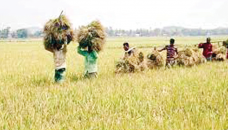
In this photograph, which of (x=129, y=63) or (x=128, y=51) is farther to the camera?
(x=128, y=51)

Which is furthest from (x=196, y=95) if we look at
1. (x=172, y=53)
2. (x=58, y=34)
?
(x=172, y=53)

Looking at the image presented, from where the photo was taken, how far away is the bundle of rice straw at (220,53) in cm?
1502

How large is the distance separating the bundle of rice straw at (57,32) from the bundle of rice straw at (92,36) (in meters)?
0.62

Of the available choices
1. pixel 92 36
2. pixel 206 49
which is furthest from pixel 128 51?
pixel 206 49

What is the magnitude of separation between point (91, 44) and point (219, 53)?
7.53 metres

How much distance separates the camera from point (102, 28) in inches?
378

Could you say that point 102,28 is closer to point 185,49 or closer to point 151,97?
point 151,97

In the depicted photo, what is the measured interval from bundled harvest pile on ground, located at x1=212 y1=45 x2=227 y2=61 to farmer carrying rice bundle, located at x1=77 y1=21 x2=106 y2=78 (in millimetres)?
7015

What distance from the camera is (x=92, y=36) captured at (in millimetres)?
9383

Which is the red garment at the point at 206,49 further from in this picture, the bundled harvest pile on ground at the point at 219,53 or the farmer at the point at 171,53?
the farmer at the point at 171,53

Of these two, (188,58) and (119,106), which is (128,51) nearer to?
(188,58)

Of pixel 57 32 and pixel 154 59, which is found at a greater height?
pixel 57 32

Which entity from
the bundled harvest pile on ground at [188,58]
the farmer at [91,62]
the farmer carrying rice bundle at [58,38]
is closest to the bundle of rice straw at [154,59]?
the bundled harvest pile on ground at [188,58]

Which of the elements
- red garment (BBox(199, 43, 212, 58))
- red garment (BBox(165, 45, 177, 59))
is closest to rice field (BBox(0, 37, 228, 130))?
red garment (BBox(165, 45, 177, 59))
